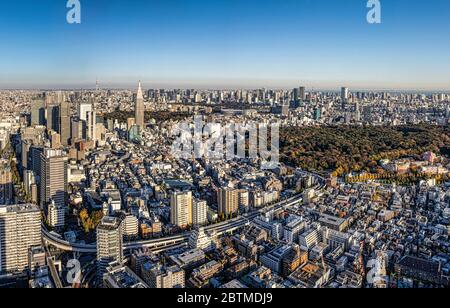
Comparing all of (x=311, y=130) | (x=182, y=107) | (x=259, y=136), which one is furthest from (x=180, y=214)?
(x=182, y=107)

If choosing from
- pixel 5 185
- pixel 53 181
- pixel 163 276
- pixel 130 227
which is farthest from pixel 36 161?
pixel 163 276

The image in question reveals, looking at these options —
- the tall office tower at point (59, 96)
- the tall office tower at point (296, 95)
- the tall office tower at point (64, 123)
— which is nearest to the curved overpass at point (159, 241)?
the tall office tower at point (64, 123)

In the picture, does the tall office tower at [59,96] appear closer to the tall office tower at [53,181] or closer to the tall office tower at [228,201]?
the tall office tower at [53,181]

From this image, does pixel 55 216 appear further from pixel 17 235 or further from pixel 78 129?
pixel 78 129

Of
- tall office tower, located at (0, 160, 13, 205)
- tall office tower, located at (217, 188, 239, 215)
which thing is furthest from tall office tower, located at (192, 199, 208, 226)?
tall office tower, located at (0, 160, 13, 205)

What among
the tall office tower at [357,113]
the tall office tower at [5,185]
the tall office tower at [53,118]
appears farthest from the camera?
the tall office tower at [357,113]

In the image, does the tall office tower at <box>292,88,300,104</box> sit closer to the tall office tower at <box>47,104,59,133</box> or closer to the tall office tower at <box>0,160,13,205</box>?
the tall office tower at <box>47,104,59,133</box>
